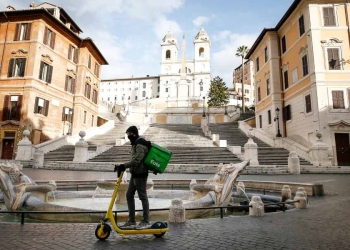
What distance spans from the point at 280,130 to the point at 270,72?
24.5ft

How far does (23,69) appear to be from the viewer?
2675cm

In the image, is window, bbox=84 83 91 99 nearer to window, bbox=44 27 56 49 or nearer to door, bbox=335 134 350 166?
window, bbox=44 27 56 49

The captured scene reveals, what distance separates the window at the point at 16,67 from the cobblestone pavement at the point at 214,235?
26.9 meters

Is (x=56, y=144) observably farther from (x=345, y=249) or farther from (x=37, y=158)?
(x=345, y=249)

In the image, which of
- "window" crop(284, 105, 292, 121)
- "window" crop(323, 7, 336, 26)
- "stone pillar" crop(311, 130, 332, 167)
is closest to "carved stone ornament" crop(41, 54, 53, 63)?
"window" crop(284, 105, 292, 121)

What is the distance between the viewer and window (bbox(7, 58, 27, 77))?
26.7 metres

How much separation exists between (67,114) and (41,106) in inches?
166

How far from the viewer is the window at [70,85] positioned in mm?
31559

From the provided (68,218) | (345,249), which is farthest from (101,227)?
(345,249)

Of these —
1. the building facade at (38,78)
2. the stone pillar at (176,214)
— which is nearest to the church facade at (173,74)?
the building facade at (38,78)

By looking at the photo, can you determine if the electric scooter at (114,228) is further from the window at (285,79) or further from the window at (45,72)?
the window at (45,72)

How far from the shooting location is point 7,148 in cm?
2544

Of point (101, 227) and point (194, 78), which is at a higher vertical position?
point (194, 78)

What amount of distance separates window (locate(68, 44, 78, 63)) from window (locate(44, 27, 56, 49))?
9.62ft
